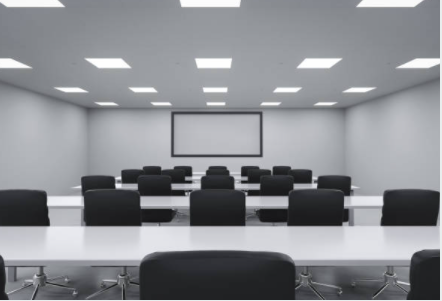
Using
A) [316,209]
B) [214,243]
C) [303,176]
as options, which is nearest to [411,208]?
[316,209]

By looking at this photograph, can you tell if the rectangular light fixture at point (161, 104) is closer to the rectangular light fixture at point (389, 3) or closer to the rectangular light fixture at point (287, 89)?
the rectangular light fixture at point (287, 89)

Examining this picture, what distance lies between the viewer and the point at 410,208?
9.29ft

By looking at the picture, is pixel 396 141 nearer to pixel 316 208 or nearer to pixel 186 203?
pixel 316 208

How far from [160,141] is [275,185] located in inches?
318

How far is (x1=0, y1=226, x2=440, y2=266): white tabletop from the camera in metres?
1.70

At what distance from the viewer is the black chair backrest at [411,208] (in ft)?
9.25

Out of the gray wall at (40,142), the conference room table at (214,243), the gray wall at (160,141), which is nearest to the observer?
the conference room table at (214,243)

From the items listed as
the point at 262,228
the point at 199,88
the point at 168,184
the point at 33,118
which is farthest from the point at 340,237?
the point at 33,118

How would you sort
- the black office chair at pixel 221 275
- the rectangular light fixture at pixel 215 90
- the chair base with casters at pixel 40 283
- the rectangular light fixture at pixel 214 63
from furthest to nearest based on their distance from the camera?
the rectangular light fixture at pixel 215 90, the rectangular light fixture at pixel 214 63, the chair base with casters at pixel 40 283, the black office chair at pixel 221 275

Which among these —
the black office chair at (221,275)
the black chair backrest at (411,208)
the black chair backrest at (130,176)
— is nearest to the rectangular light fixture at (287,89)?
the black chair backrest at (130,176)

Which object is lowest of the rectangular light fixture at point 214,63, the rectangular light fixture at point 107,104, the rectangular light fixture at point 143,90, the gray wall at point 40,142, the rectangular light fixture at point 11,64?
the gray wall at point 40,142

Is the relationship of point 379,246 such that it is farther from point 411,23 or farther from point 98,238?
point 411,23

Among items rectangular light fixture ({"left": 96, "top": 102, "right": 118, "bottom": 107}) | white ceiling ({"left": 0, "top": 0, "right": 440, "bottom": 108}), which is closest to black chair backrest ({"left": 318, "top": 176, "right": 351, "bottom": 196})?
white ceiling ({"left": 0, "top": 0, "right": 440, "bottom": 108})

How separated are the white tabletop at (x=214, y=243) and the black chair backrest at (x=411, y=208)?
0.47m
